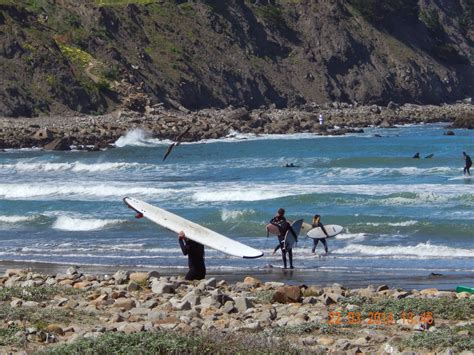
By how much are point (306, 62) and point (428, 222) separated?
6735 centimetres

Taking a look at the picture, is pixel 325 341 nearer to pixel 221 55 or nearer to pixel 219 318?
pixel 219 318

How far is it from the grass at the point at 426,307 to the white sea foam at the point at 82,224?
1542 centimetres

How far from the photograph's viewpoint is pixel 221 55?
84938mm

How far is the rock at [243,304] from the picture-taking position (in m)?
12.2

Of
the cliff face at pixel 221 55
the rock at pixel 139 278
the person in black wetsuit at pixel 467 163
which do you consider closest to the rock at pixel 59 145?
the cliff face at pixel 221 55

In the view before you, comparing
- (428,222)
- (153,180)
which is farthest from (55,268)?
(153,180)

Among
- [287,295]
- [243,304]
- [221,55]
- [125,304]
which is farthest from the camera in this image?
[221,55]

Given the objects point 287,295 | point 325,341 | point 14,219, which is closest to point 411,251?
point 287,295

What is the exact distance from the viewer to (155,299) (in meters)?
13.2

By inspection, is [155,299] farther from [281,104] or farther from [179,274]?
[281,104]

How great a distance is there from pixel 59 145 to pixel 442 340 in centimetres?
4951
